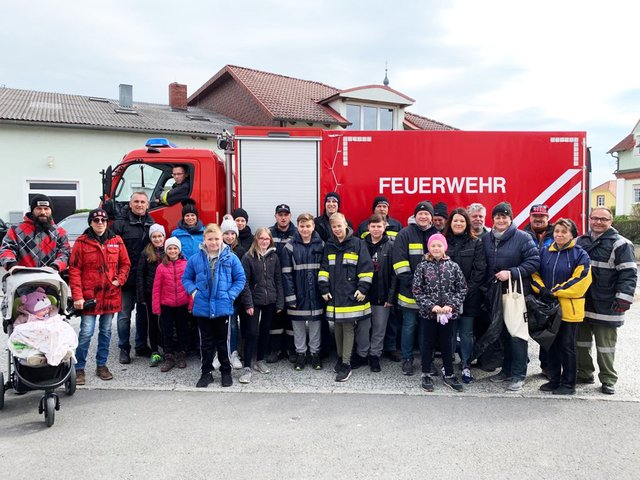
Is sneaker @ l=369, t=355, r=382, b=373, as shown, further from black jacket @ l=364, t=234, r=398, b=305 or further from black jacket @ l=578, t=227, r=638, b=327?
black jacket @ l=578, t=227, r=638, b=327

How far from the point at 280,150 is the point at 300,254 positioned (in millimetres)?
1595

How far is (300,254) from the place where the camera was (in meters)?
5.43

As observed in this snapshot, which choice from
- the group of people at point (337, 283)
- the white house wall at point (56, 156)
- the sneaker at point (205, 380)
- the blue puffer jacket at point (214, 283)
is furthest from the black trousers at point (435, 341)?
the white house wall at point (56, 156)

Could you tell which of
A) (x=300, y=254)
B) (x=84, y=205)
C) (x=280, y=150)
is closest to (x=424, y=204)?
(x=300, y=254)

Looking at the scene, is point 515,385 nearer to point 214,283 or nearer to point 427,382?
point 427,382

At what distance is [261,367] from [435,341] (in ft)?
6.38

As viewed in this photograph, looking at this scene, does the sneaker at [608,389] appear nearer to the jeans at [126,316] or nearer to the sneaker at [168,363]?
the sneaker at [168,363]

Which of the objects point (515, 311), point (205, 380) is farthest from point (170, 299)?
point (515, 311)

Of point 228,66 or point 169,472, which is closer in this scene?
point 169,472

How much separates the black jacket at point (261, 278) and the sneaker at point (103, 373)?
1.72m

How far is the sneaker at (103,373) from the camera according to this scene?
5.11 meters

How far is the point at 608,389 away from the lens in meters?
4.74

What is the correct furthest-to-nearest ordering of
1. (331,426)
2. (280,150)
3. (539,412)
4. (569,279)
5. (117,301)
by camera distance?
(280,150) < (117,301) < (569,279) < (539,412) < (331,426)

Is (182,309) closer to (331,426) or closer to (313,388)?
(313,388)
